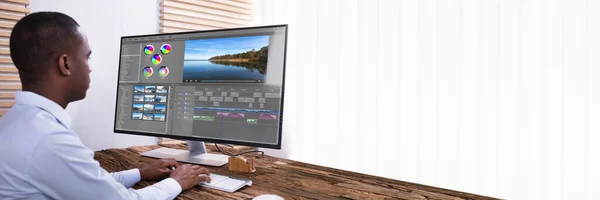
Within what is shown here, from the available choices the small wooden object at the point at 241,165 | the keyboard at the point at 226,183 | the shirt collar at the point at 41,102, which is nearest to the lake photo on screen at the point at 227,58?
the small wooden object at the point at 241,165

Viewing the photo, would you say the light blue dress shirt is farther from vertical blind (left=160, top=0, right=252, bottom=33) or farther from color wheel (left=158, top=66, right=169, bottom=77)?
vertical blind (left=160, top=0, right=252, bottom=33)

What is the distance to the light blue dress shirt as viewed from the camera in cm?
92

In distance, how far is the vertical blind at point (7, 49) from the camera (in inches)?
83.0

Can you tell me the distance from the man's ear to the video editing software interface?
0.78 meters

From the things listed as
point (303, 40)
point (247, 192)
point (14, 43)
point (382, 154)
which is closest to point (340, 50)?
point (303, 40)

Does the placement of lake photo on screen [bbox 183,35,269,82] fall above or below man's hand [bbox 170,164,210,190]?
above

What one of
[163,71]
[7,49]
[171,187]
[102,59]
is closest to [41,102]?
[171,187]

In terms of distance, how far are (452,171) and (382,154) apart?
437mm

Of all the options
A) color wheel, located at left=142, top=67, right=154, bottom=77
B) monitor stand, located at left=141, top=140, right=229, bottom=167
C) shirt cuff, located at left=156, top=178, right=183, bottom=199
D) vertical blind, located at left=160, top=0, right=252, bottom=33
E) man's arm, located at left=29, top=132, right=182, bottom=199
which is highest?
vertical blind, located at left=160, top=0, right=252, bottom=33

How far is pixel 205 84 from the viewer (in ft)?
6.08

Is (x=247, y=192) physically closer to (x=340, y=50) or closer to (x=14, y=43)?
(x=14, y=43)

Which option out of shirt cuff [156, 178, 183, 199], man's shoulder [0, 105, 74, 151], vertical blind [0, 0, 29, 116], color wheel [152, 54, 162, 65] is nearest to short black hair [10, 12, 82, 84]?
man's shoulder [0, 105, 74, 151]

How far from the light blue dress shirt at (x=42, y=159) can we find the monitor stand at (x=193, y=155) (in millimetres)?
785

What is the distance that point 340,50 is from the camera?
9.01 feet
